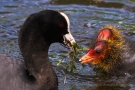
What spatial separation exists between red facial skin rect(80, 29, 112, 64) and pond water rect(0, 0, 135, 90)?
0.76 feet

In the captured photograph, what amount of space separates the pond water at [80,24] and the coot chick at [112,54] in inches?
6.1

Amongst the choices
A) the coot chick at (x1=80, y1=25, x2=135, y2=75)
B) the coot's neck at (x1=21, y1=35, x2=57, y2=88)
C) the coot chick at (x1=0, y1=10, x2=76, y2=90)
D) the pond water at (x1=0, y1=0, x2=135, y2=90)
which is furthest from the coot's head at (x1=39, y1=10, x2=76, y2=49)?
the coot chick at (x1=80, y1=25, x2=135, y2=75)

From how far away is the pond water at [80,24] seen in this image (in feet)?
22.7

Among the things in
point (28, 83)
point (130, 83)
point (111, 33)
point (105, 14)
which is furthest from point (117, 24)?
point (28, 83)

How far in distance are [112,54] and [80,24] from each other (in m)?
1.90

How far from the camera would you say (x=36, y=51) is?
633cm

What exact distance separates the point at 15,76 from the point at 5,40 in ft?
7.31

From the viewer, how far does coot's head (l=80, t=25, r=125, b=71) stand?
280 inches

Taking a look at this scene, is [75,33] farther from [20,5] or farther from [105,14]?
[20,5]

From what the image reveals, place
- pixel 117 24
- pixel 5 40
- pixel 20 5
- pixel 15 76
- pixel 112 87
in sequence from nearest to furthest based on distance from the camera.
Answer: pixel 15 76
pixel 112 87
pixel 5 40
pixel 117 24
pixel 20 5

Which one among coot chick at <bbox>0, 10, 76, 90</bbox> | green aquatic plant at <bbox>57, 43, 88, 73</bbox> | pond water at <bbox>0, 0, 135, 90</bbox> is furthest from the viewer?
pond water at <bbox>0, 0, 135, 90</bbox>

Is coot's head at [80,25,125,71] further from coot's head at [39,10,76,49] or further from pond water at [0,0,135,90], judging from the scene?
coot's head at [39,10,76,49]

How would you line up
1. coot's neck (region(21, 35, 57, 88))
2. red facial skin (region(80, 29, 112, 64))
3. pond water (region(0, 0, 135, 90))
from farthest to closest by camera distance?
red facial skin (region(80, 29, 112, 64)) < pond water (region(0, 0, 135, 90)) < coot's neck (region(21, 35, 57, 88))

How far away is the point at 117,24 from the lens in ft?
29.7
